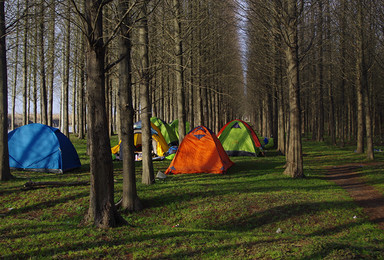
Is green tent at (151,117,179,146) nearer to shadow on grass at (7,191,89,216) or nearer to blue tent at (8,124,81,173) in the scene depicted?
blue tent at (8,124,81,173)

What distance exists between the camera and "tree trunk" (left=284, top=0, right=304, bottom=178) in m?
11.0

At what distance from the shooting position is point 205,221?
6.74 metres

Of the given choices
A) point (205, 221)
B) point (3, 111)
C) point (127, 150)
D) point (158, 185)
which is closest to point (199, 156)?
point (158, 185)

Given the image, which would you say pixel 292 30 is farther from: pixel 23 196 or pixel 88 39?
pixel 23 196

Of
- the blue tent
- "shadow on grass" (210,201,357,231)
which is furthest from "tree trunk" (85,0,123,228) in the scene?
the blue tent

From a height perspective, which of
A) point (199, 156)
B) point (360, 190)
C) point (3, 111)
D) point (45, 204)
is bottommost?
point (360, 190)

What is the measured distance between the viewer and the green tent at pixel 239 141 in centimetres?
1746

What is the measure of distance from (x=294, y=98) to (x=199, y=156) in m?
4.09

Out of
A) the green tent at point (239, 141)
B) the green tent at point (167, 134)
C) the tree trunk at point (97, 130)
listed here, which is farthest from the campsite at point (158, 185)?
the green tent at point (167, 134)

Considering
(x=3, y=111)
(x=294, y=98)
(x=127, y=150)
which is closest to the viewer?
(x=127, y=150)

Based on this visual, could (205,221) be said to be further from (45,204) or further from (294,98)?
(294,98)

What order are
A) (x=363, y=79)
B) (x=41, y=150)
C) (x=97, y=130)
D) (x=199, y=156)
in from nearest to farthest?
(x=97, y=130), (x=41, y=150), (x=199, y=156), (x=363, y=79)

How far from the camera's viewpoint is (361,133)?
1770 cm

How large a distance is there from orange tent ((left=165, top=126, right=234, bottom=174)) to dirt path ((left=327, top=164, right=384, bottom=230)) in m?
4.10
